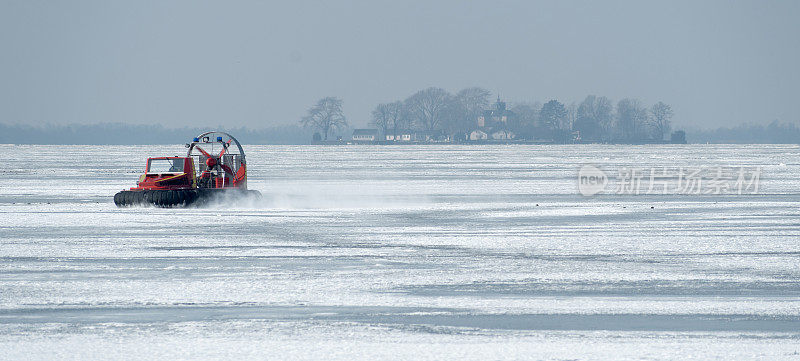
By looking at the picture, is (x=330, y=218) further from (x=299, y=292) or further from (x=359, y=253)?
(x=299, y=292)

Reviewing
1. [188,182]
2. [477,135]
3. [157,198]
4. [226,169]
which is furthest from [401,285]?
[477,135]

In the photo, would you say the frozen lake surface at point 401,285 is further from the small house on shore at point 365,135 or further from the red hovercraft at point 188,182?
the small house on shore at point 365,135

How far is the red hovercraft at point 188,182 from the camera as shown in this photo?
18.4 meters

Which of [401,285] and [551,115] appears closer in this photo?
[401,285]

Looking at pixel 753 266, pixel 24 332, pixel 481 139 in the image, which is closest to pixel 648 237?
pixel 753 266

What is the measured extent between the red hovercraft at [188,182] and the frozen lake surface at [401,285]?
1.20 metres

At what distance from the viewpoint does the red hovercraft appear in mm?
18359

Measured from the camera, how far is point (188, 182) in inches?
757

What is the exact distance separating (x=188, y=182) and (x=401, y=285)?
11278mm

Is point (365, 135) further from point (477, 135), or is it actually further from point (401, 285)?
point (401, 285)

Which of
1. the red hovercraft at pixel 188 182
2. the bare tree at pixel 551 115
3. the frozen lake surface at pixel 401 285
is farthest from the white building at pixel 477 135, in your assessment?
the frozen lake surface at pixel 401 285

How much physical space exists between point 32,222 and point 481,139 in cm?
16821

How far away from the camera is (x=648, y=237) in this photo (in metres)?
12.9

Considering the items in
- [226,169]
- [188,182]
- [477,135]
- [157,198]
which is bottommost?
[477,135]
